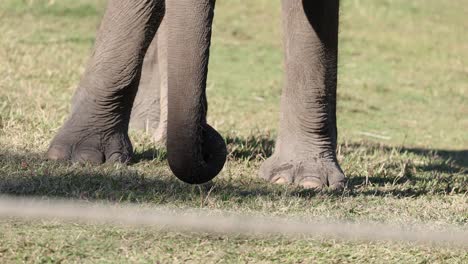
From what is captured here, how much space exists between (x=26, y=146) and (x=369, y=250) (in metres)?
2.04

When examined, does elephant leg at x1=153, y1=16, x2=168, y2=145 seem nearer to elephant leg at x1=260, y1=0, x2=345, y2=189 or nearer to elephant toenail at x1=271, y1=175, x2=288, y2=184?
elephant leg at x1=260, y1=0, x2=345, y2=189

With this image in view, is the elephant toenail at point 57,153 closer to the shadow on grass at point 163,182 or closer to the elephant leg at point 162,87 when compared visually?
the shadow on grass at point 163,182

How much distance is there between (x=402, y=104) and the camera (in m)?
8.95

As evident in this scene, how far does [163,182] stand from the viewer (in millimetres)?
4715

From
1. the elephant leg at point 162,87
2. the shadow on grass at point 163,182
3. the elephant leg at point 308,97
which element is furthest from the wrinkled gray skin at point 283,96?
the elephant leg at point 162,87

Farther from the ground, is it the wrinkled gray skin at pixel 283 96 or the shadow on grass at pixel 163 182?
the wrinkled gray skin at pixel 283 96

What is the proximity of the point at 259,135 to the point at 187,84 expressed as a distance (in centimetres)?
287

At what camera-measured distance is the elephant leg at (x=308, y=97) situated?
524 centimetres

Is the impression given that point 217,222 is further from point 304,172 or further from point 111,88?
point 111,88

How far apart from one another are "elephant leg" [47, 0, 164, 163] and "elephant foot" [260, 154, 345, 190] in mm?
635

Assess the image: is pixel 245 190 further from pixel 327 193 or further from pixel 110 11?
pixel 110 11

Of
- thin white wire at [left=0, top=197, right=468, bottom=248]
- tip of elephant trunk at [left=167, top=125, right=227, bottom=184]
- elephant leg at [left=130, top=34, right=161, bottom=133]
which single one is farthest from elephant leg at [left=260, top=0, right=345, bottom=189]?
tip of elephant trunk at [left=167, top=125, right=227, bottom=184]

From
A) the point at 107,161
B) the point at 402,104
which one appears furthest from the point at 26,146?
the point at 402,104

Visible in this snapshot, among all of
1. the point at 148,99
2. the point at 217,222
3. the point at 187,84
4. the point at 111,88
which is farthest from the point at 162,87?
the point at 187,84
